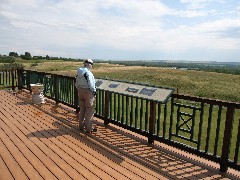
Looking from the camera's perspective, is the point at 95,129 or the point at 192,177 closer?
the point at 192,177

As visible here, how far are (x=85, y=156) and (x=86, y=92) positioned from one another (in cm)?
186

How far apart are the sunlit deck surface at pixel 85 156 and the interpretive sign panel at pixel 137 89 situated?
1.13 meters

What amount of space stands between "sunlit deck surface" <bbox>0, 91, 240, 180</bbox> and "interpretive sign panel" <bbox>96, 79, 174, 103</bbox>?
1132mm

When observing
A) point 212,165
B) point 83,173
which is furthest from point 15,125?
point 212,165

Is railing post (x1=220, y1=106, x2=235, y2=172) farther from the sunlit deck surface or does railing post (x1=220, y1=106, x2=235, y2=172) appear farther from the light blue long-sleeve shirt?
the light blue long-sleeve shirt

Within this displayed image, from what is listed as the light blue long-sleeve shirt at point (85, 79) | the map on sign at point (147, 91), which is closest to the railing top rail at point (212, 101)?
the map on sign at point (147, 91)

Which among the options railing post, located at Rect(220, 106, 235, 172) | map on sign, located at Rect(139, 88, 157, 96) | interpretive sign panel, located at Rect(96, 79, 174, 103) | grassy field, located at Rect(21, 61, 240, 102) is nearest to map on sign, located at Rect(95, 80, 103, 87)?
interpretive sign panel, located at Rect(96, 79, 174, 103)

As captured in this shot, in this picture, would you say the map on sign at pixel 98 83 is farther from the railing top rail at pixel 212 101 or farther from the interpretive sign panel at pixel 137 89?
the railing top rail at pixel 212 101

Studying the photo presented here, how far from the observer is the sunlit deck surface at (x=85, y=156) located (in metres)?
4.28

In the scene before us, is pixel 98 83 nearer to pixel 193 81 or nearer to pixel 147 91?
pixel 147 91

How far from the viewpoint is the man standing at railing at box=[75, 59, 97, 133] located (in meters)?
6.15

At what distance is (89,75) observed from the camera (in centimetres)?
614

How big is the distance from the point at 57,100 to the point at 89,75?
4365mm

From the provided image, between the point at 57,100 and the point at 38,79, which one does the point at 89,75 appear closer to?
the point at 57,100
